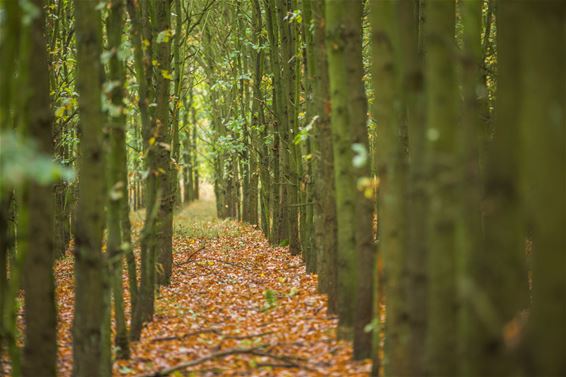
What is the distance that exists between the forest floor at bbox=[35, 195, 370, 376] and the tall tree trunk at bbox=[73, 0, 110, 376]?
4.37 feet

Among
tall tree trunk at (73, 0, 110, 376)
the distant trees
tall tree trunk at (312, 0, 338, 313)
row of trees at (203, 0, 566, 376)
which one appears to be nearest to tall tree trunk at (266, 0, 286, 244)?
tall tree trunk at (312, 0, 338, 313)

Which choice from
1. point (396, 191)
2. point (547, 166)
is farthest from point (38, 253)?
point (547, 166)

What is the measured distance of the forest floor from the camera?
759 cm

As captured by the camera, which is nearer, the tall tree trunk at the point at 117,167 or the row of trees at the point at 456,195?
the row of trees at the point at 456,195

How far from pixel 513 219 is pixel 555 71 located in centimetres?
90

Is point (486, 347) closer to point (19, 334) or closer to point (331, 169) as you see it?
point (331, 169)

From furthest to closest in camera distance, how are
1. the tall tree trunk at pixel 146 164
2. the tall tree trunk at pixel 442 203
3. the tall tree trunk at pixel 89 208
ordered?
the tall tree trunk at pixel 146 164, the tall tree trunk at pixel 89 208, the tall tree trunk at pixel 442 203

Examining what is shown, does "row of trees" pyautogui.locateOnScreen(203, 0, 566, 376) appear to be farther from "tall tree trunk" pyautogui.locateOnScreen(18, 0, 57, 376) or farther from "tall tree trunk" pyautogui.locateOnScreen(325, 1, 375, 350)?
"tall tree trunk" pyautogui.locateOnScreen(18, 0, 57, 376)

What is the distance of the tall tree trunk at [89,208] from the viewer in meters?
6.21

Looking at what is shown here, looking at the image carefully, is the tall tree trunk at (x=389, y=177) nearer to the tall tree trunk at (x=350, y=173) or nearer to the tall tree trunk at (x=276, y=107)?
the tall tree trunk at (x=350, y=173)

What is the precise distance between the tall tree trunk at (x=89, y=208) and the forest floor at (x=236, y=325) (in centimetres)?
133

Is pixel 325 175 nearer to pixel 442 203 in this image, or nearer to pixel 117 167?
pixel 117 167

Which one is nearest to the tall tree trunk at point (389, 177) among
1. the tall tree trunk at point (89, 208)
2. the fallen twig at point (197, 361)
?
the fallen twig at point (197, 361)

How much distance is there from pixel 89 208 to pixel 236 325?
440 centimetres
